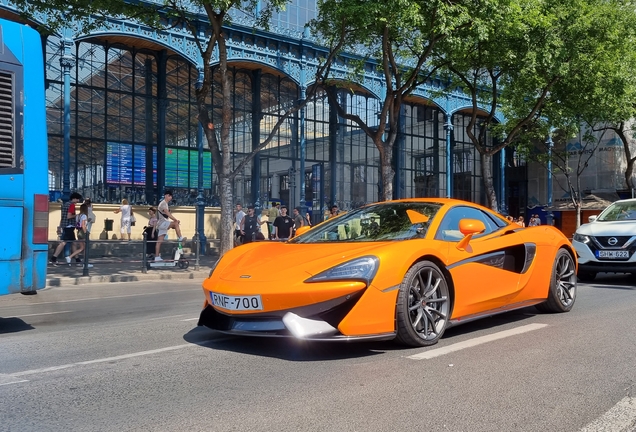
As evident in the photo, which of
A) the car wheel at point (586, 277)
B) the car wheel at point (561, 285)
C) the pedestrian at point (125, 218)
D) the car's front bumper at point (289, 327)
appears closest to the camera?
the car's front bumper at point (289, 327)

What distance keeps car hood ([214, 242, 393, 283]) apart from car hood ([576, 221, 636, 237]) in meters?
7.09

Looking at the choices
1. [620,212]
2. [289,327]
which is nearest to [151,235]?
[620,212]

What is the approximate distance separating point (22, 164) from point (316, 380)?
413cm

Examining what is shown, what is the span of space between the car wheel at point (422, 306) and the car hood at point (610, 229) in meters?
6.65

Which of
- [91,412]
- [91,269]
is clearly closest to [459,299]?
[91,412]

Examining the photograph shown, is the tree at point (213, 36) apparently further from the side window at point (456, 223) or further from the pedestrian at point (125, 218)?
the side window at point (456, 223)

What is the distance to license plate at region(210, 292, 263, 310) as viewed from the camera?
181 inches

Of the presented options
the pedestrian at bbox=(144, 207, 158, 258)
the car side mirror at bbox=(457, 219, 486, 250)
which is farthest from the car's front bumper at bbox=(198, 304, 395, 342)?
the pedestrian at bbox=(144, 207, 158, 258)

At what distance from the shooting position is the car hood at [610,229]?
34.4 ft

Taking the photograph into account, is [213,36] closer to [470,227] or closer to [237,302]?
[470,227]

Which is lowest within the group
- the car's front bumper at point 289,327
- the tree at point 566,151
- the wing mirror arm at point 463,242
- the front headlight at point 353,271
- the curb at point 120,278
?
the curb at point 120,278

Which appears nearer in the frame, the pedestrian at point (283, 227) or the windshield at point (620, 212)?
the windshield at point (620, 212)

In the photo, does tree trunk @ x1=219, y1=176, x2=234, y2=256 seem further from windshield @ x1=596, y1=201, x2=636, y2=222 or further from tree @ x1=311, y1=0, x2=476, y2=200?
windshield @ x1=596, y1=201, x2=636, y2=222

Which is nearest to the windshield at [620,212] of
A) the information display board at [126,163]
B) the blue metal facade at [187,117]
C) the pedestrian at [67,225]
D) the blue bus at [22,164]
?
the blue bus at [22,164]
